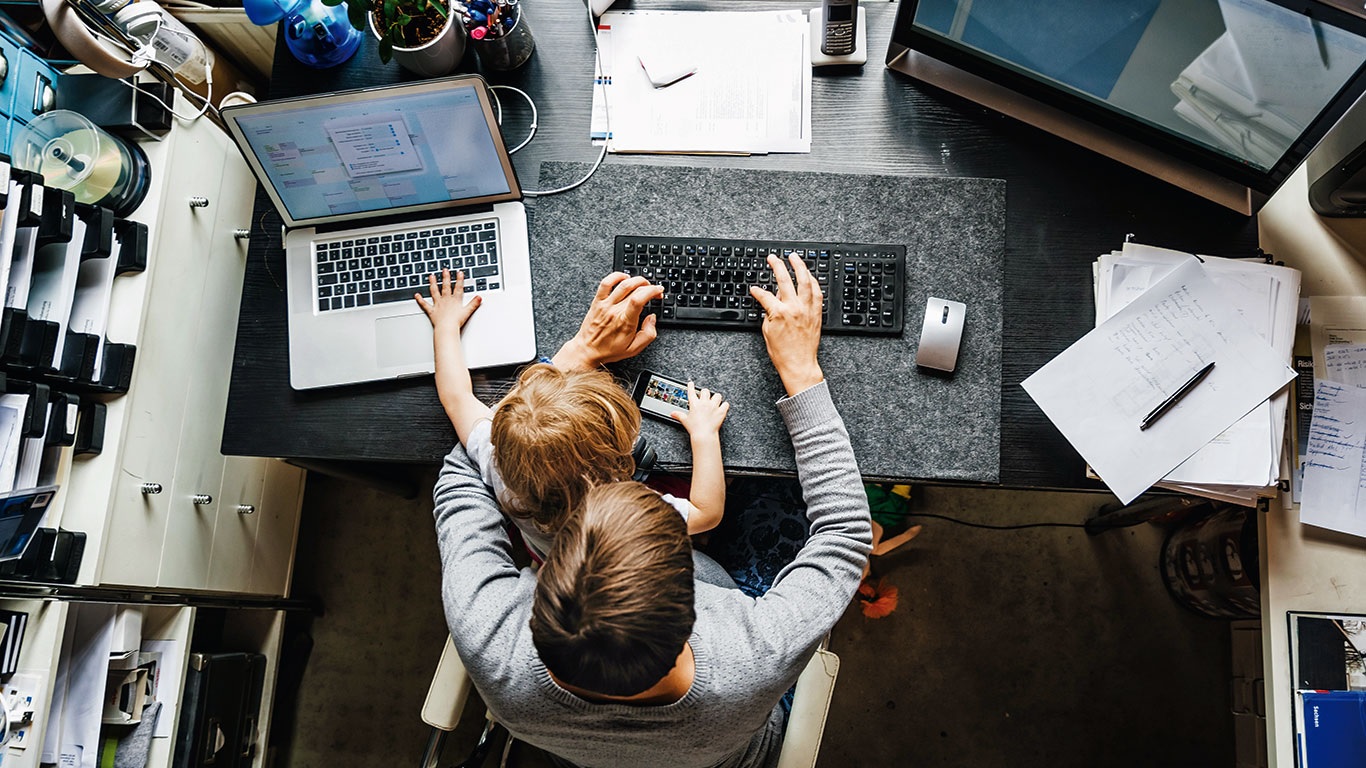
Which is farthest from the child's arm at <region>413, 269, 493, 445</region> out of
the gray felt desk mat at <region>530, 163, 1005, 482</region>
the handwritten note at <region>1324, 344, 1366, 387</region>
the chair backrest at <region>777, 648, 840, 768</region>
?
the handwritten note at <region>1324, 344, 1366, 387</region>

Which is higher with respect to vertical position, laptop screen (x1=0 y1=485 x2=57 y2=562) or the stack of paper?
the stack of paper

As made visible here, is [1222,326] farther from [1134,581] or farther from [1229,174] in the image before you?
[1134,581]

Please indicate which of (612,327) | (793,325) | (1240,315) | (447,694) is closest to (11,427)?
(447,694)

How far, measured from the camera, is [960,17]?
1064mm

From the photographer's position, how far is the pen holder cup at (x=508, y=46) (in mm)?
1146

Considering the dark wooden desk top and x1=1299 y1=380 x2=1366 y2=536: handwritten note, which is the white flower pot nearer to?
the dark wooden desk top

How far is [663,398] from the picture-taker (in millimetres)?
1097

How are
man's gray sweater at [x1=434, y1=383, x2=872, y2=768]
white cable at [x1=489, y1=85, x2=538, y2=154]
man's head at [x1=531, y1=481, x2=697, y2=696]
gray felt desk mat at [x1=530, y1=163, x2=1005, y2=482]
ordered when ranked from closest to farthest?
man's head at [x1=531, y1=481, x2=697, y2=696]
man's gray sweater at [x1=434, y1=383, x2=872, y2=768]
gray felt desk mat at [x1=530, y1=163, x2=1005, y2=482]
white cable at [x1=489, y1=85, x2=538, y2=154]

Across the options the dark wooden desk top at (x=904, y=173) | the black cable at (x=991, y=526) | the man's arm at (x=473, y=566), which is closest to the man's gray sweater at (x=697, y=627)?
the man's arm at (x=473, y=566)

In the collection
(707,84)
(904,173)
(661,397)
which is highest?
(707,84)

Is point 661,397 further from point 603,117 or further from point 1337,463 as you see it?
point 1337,463

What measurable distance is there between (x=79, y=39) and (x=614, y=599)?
92cm

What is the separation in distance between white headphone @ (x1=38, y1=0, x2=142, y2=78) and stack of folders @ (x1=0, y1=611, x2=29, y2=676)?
668 millimetres

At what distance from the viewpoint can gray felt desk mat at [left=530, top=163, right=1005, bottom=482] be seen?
3.54 ft
